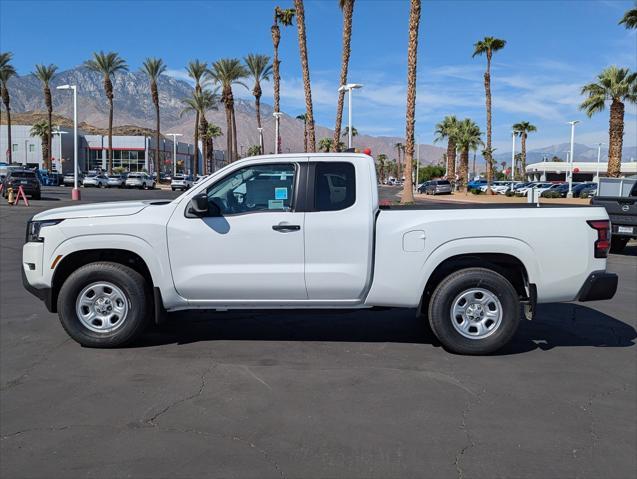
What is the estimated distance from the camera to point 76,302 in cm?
630

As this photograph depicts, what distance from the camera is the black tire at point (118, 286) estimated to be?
6.23 m

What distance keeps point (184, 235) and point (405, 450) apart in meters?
3.14

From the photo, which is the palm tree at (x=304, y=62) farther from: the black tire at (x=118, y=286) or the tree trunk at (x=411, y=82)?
the black tire at (x=118, y=286)

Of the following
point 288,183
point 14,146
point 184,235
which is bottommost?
point 184,235

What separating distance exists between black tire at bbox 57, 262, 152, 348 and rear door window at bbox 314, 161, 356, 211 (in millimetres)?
1992

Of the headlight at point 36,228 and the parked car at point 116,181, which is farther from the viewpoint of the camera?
the parked car at point 116,181

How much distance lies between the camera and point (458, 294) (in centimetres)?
618

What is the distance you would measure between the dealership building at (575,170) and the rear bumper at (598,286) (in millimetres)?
95305

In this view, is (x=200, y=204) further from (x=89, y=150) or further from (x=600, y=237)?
(x=89, y=150)

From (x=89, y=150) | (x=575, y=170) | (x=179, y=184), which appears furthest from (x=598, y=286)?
(x=89, y=150)

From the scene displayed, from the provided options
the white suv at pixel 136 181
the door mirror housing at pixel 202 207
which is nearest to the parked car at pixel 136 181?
the white suv at pixel 136 181

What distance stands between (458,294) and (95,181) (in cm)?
6306

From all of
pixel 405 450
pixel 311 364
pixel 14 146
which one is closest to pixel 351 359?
pixel 311 364

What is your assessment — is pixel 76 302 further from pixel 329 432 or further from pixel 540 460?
pixel 540 460
